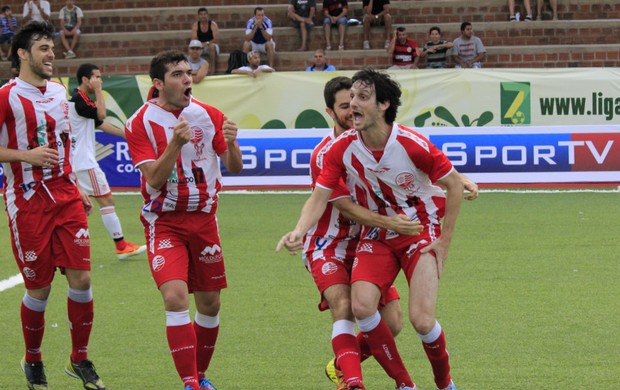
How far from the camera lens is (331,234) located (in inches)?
264

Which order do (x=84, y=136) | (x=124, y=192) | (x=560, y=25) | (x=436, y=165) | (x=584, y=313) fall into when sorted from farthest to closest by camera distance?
1. (x=560, y=25)
2. (x=124, y=192)
3. (x=84, y=136)
4. (x=584, y=313)
5. (x=436, y=165)

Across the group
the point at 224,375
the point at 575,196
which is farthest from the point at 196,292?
the point at 575,196

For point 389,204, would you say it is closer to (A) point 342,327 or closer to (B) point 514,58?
(A) point 342,327

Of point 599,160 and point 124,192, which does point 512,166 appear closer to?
point 599,160

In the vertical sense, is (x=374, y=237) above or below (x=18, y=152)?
below

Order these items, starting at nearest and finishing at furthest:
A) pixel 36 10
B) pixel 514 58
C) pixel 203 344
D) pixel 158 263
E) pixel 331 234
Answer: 1. pixel 158 263
2. pixel 331 234
3. pixel 203 344
4. pixel 514 58
5. pixel 36 10

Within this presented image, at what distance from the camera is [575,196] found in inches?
632

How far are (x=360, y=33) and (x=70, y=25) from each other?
6722mm

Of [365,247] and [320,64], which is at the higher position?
[365,247]

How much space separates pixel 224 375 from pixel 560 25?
17867 mm

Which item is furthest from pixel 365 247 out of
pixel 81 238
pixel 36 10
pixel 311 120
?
pixel 36 10

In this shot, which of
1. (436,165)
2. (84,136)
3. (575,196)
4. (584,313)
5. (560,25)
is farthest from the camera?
(560,25)

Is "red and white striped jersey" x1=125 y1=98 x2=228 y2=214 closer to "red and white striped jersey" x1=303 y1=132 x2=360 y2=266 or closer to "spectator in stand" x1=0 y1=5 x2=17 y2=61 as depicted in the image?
"red and white striped jersey" x1=303 y1=132 x2=360 y2=266

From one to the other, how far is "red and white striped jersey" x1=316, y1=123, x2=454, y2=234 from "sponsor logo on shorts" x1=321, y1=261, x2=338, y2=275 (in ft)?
1.39
